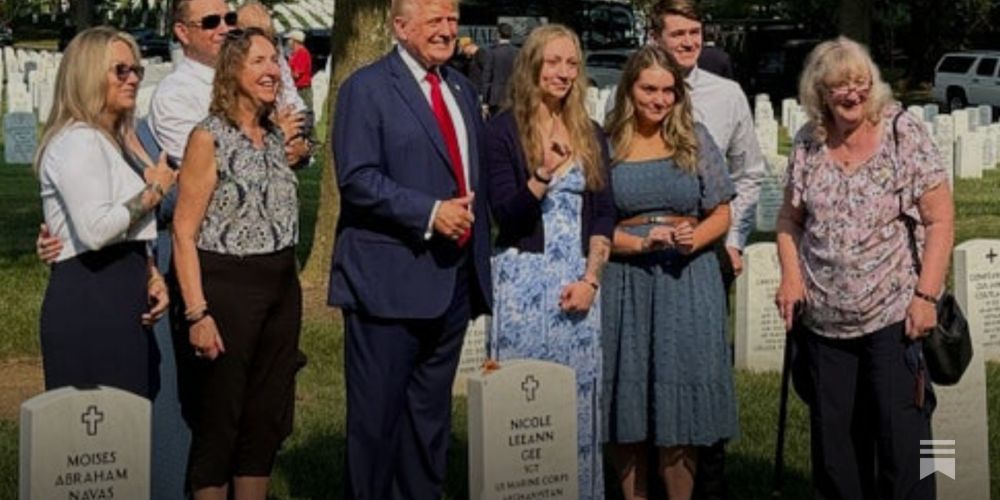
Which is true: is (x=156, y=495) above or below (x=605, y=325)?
below

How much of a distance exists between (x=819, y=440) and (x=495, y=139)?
165 cm

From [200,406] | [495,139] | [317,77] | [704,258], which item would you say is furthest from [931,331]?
[317,77]

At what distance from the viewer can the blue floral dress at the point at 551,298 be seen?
7.62m

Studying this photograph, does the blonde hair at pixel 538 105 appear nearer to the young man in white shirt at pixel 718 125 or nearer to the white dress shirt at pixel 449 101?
the white dress shirt at pixel 449 101

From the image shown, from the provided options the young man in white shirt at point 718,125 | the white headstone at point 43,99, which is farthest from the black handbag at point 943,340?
the white headstone at point 43,99

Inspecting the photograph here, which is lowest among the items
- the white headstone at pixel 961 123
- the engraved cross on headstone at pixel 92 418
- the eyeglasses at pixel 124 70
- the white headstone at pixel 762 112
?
the white headstone at pixel 961 123

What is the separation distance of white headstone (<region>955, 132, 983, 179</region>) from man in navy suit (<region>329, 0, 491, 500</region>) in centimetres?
1923

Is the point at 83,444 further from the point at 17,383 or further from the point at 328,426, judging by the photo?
the point at 17,383

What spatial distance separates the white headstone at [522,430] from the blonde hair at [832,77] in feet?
4.28

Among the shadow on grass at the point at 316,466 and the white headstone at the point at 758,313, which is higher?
the white headstone at the point at 758,313

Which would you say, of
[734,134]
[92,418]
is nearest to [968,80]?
[734,134]

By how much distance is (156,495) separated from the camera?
7.57 m

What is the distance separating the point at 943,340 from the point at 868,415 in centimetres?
39

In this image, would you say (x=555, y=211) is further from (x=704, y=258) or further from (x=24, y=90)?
(x=24, y=90)
